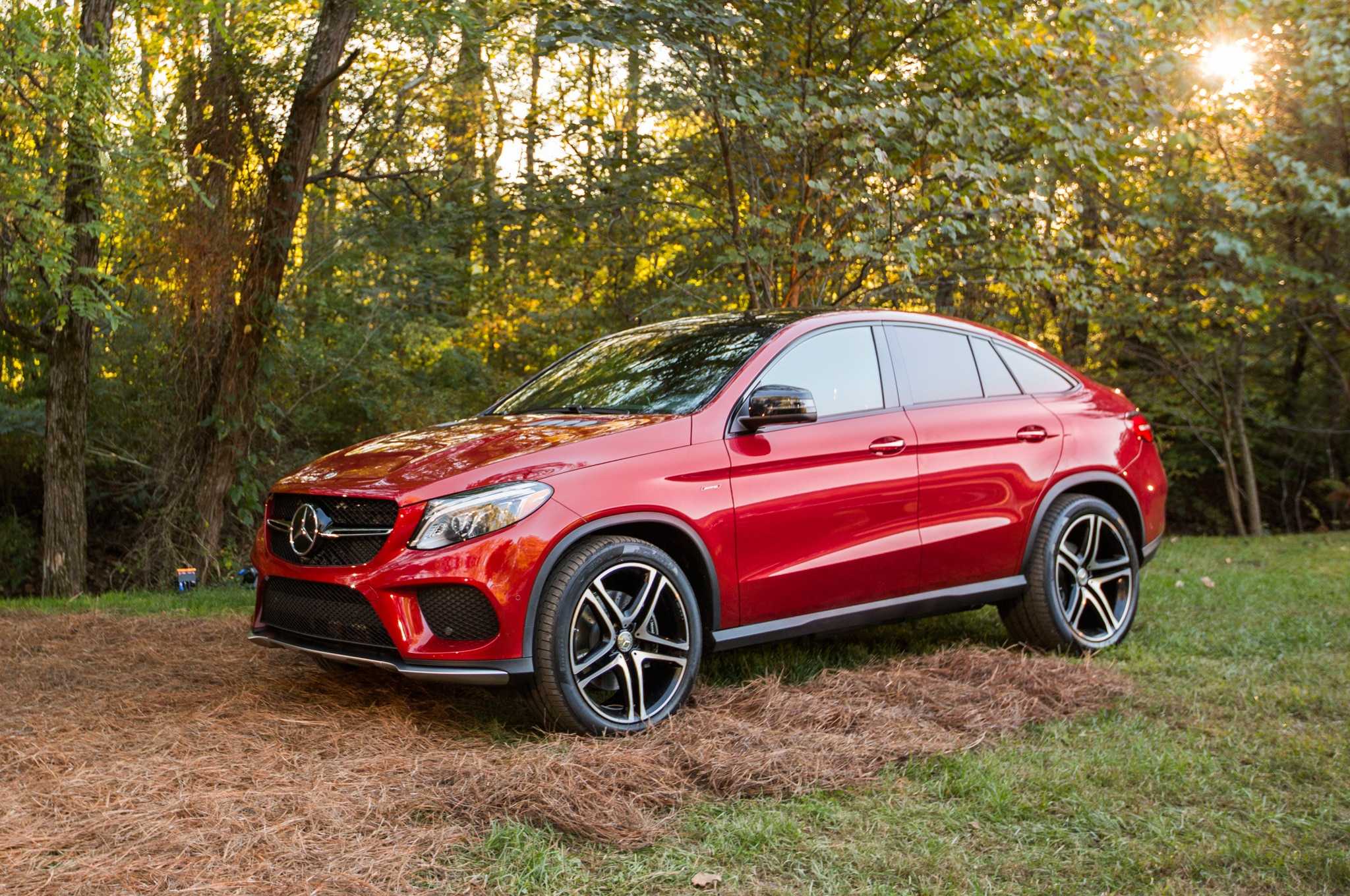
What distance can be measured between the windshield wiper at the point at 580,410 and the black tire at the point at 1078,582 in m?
2.20

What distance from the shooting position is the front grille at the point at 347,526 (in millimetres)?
4234

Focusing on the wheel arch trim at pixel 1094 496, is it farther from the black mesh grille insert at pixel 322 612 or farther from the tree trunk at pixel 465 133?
the tree trunk at pixel 465 133

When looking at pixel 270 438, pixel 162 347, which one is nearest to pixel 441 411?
pixel 270 438

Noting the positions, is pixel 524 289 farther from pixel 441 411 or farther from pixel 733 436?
pixel 733 436

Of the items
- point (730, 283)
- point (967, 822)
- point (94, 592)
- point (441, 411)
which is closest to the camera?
point (967, 822)

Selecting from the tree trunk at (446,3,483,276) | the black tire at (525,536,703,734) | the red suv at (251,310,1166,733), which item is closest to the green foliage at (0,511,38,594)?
the tree trunk at (446,3,483,276)

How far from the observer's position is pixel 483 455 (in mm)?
4438

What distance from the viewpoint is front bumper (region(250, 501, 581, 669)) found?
161 inches

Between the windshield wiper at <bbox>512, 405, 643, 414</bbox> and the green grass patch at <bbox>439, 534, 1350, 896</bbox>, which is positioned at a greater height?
the windshield wiper at <bbox>512, 405, 643, 414</bbox>

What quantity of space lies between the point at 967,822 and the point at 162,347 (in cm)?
854

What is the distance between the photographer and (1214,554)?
11234 mm

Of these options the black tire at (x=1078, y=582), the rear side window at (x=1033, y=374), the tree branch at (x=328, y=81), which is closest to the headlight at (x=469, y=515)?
the black tire at (x=1078, y=582)

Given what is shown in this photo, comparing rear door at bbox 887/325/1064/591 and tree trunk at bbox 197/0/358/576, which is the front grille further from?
tree trunk at bbox 197/0/358/576

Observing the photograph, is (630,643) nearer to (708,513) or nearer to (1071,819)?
(708,513)
